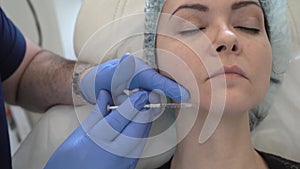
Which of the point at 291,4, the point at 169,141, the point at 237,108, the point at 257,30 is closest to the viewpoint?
the point at 237,108

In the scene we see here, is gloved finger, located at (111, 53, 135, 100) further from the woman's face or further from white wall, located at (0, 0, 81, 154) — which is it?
white wall, located at (0, 0, 81, 154)

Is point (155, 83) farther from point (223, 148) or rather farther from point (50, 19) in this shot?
point (50, 19)

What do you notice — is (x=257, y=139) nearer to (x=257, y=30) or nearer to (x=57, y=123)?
(x=257, y=30)

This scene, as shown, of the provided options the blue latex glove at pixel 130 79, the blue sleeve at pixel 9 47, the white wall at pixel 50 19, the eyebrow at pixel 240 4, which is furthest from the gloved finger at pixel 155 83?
the white wall at pixel 50 19

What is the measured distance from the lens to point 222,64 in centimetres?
94

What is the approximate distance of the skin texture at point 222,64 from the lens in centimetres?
94

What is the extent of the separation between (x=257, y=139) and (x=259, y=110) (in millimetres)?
151

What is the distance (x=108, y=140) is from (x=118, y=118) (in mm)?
57

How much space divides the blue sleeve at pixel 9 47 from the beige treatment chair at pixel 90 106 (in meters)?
0.19

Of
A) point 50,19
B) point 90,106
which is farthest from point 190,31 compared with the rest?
point 50,19

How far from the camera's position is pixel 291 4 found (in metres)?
1.33

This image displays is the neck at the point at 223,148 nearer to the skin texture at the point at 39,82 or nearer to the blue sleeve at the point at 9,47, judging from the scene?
the skin texture at the point at 39,82

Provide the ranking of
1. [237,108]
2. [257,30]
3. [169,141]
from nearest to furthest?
[237,108]
[257,30]
[169,141]

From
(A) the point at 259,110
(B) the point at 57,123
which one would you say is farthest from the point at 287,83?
(B) the point at 57,123
